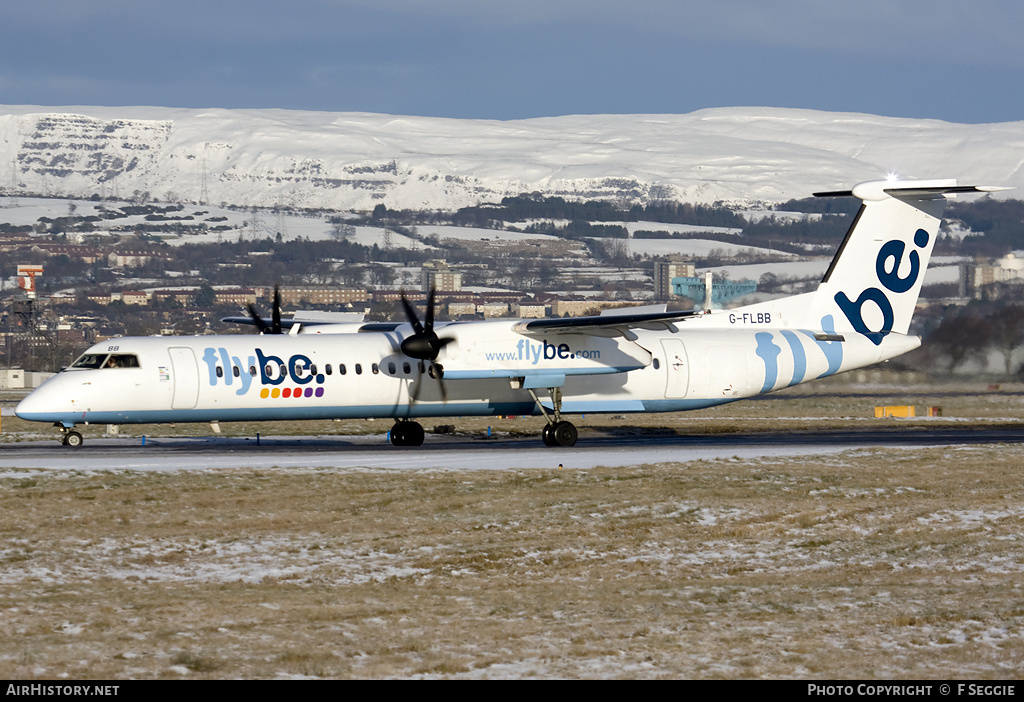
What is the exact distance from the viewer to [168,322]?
170750 millimetres

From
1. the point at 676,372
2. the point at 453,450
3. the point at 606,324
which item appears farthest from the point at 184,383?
the point at 676,372

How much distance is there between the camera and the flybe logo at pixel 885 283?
126ft

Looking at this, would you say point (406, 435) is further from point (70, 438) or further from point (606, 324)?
point (70, 438)

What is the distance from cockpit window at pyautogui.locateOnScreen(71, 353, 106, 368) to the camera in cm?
3102

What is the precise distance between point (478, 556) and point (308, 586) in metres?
3.03

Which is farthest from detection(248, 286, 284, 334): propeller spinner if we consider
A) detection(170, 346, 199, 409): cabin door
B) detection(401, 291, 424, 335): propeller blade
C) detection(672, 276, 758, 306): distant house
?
detection(672, 276, 758, 306): distant house

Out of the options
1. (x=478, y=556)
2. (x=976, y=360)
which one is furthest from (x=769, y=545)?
(x=976, y=360)

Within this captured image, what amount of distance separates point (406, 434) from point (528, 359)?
4.35m

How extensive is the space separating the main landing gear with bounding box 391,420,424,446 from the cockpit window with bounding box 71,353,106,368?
8.63m

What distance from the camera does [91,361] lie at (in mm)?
31125

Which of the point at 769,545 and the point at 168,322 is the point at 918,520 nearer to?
the point at 769,545

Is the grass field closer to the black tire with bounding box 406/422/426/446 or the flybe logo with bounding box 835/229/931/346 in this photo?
the black tire with bounding box 406/422/426/446

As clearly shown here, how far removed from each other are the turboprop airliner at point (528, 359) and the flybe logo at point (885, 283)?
0.15 ft
